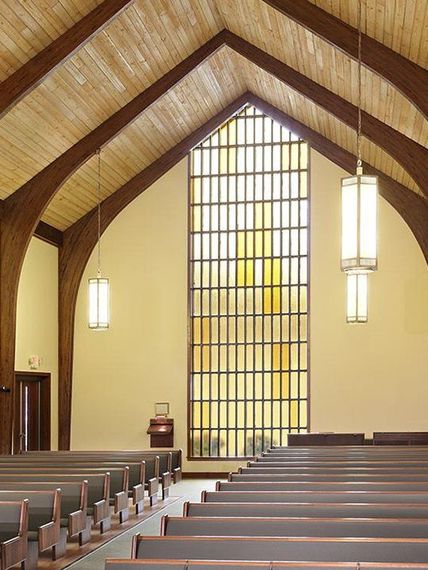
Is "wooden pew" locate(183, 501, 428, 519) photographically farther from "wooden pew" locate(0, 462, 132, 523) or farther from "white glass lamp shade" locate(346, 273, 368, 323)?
"white glass lamp shade" locate(346, 273, 368, 323)

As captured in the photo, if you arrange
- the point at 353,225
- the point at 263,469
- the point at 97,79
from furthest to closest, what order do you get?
the point at 97,79 → the point at 263,469 → the point at 353,225

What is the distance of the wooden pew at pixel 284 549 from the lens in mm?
3920

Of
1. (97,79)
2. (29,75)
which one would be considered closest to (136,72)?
(97,79)

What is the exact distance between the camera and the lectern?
47.8 ft

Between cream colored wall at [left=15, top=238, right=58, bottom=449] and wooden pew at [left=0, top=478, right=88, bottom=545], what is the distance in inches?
244

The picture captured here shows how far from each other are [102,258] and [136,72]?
4.28 metres

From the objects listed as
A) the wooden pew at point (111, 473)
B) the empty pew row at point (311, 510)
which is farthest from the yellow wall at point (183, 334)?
the empty pew row at point (311, 510)

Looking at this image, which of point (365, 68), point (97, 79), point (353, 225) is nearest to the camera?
point (353, 225)

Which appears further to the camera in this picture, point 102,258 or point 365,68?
point 102,258

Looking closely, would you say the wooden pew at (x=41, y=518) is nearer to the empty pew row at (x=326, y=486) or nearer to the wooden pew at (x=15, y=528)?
the wooden pew at (x=15, y=528)

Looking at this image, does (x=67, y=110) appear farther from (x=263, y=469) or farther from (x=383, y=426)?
(x=383, y=426)

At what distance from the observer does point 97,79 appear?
11312 millimetres

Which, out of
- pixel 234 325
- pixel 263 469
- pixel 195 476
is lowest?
pixel 195 476

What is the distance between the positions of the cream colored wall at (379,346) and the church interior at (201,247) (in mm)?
31
